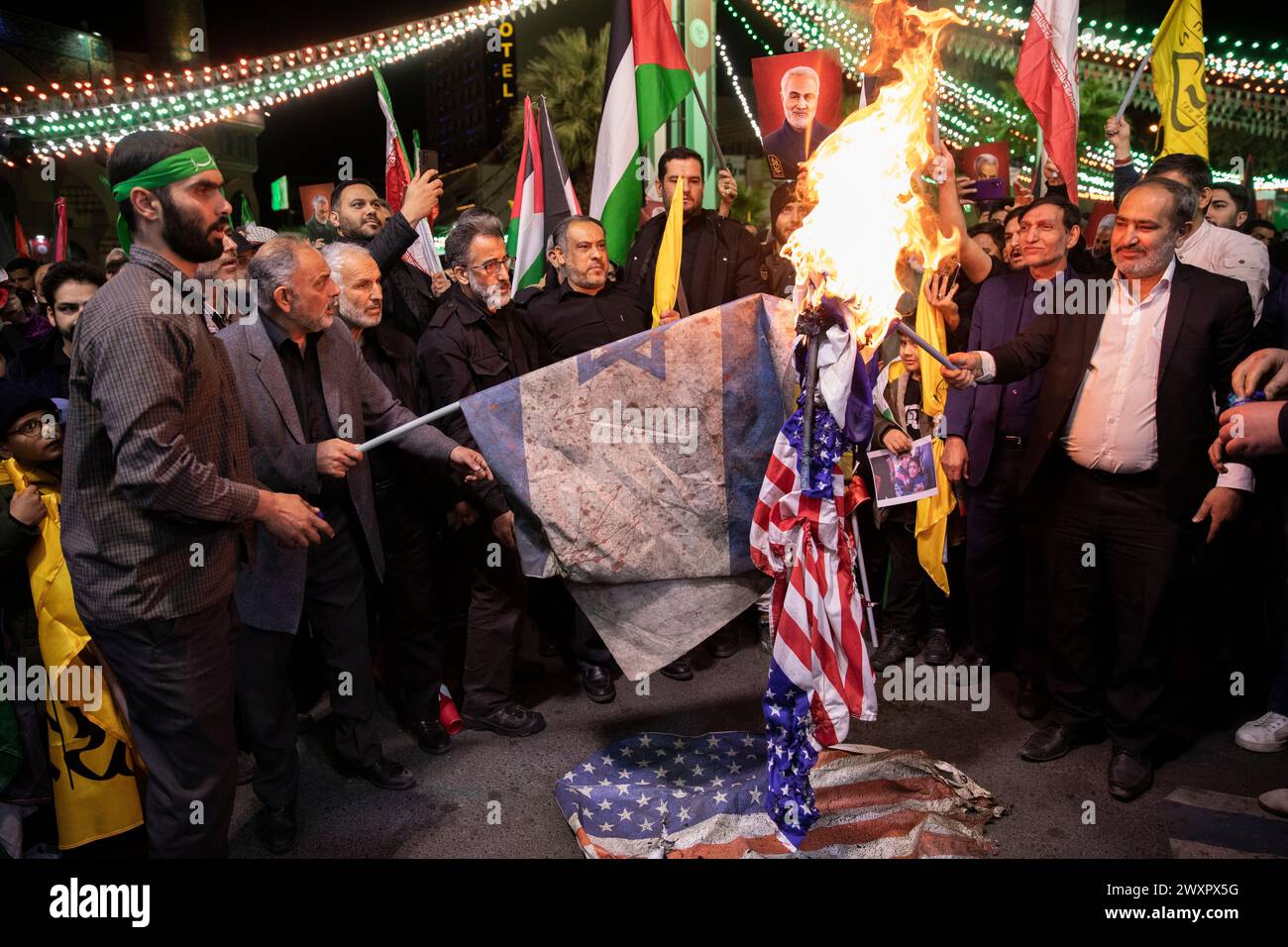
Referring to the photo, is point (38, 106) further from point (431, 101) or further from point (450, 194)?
point (431, 101)

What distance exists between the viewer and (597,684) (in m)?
5.24

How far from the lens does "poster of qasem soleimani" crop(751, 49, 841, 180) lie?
6.19 meters

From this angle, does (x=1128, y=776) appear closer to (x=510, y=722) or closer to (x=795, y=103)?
(x=510, y=722)

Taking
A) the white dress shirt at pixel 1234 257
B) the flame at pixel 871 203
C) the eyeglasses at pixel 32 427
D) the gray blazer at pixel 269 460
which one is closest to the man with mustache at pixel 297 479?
the gray blazer at pixel 269 460

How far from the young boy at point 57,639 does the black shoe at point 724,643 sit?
137 inches

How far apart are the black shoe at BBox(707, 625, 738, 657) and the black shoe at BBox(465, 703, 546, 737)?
143 cm

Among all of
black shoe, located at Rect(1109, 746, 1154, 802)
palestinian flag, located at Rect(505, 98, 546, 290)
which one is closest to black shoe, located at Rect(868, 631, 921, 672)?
black shoe, located at Rect(1109, 746, 1154, 802)

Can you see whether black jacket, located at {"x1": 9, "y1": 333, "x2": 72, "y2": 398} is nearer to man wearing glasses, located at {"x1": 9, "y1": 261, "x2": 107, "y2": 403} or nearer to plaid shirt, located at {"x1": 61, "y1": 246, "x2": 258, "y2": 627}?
man wearing glasses, located at {"x1": 9, "y1": 261, "x2": 107, "y2": 403}

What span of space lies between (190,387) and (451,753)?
2.44m

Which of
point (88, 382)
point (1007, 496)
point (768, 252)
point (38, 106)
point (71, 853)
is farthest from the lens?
point (38, 106)

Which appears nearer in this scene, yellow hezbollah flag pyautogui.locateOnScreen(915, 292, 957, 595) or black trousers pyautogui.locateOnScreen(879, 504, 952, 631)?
yellow hezbollah flag pyautogui.locateOnScreen(915, 292, 957, 595)

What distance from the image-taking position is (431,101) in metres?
43.4

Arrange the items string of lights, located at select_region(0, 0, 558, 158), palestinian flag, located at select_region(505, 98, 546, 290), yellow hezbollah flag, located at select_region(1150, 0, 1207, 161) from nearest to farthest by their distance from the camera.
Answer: yellow hezbollah flag, located at select_region(1150, 0, 1207, 161), palestinian flag, located at select_region(505, 98, 546, 290), string of lights, located at select_region(0, 0, 558, 158)
